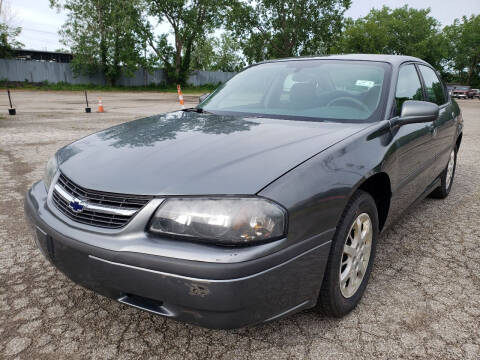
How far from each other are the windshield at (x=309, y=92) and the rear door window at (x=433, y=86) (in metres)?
0.97

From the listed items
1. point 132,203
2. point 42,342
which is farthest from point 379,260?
point 42,342

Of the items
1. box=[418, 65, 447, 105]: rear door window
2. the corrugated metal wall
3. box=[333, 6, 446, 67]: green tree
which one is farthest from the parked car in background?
box=[333, 6, 446, 67]: green tree

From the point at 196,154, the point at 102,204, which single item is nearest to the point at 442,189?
the point at 196,154

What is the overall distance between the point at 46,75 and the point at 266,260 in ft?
120

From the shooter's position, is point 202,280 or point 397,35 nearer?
point 202,280

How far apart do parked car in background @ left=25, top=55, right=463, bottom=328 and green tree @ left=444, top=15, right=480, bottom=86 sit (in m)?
64.1

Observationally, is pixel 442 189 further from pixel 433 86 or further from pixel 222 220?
pixel 222 220

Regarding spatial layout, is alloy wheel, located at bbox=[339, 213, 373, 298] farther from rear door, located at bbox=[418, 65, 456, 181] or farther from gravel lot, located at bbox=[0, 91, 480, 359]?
rear door, located at bbox=[418, 65, 456, 181]

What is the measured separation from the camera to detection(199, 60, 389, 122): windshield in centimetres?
262

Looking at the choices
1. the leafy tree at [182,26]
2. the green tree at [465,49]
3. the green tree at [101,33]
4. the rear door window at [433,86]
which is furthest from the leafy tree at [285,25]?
the rear door window at [433,86]

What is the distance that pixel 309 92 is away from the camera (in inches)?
112

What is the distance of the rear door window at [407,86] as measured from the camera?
279 cm

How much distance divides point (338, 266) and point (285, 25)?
38.8 metres

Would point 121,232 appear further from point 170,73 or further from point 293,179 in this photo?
point 170,73
